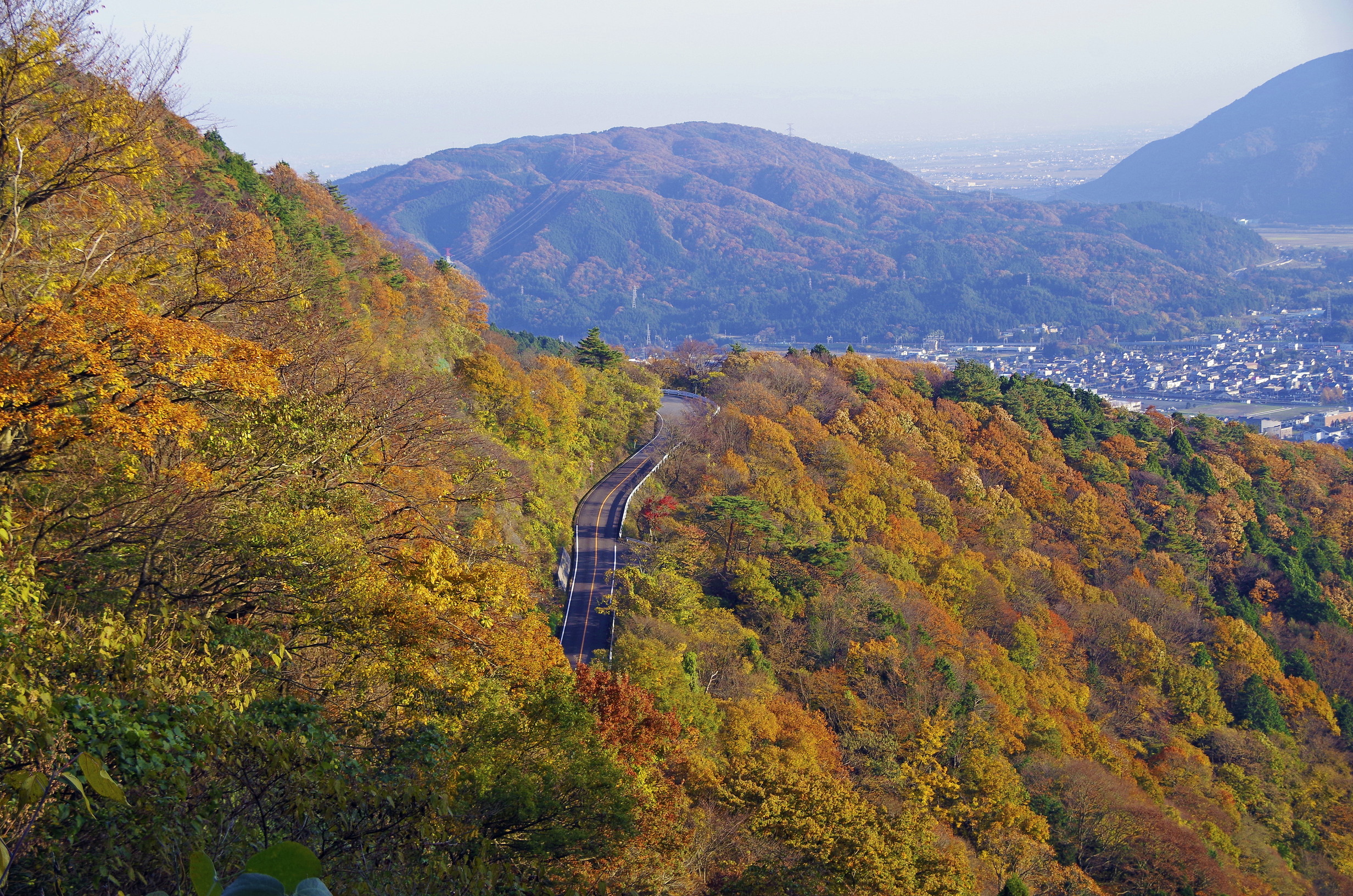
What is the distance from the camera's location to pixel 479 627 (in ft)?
34.0

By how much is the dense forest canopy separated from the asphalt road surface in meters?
0.57

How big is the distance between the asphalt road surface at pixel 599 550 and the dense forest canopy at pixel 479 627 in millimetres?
566

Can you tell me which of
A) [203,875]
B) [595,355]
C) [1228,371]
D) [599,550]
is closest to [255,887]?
[203,875]

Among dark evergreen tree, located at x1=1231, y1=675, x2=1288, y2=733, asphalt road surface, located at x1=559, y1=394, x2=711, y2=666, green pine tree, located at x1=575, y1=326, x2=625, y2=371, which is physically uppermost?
green pine tree, located at x1=575, y1=326, x2=625, y2=371

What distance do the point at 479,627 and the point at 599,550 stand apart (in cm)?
1311

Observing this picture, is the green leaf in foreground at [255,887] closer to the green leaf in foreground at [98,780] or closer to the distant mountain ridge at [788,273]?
the green leaf in foreground at [98,780]

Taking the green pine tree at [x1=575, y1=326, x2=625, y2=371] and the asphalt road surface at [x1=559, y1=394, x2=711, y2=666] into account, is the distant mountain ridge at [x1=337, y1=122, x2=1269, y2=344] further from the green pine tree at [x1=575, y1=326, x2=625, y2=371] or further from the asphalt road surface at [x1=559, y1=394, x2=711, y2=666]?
the asphalt road surface at [x1=559, y1=394, x2=711, y2=666]

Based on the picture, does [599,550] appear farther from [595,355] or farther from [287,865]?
[287,865]

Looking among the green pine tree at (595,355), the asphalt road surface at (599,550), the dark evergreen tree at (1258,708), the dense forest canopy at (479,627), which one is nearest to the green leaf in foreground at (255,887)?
the dense forest canopy at (479,627)

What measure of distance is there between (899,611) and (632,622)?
10147mm

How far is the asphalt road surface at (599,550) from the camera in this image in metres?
19.2

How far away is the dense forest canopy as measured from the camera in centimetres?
578

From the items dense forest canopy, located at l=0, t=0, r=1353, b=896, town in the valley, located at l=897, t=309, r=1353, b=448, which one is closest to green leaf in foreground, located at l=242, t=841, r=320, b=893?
dense forest canopy, located at l=0, t=0, r=1353, b=896

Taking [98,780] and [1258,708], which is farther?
[1258,708]
